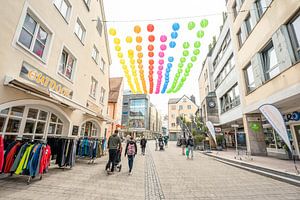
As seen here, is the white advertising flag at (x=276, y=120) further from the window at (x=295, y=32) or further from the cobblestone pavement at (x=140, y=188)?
the window at (x=295, y=32)

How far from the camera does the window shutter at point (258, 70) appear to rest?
892cm

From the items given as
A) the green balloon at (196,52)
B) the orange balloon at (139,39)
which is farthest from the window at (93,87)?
the green balloon at (196,52)

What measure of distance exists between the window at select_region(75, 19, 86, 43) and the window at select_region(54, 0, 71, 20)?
103 cm

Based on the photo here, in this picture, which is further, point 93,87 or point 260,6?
point 93,87

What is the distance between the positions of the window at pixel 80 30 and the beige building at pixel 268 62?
11.5m

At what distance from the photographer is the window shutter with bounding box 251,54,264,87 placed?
8.92 metres

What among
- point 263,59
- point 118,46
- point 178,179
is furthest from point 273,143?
point 118,46

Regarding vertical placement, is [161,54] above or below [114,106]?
above

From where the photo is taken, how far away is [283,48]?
22.2 ft

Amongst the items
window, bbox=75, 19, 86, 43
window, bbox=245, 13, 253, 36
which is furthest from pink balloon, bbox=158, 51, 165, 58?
window, bbox=245, 13, 253, 36

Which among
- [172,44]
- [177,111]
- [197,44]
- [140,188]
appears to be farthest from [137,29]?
[177,111]

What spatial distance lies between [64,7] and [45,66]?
4.16m

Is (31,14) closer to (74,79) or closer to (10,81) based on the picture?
(10,81)

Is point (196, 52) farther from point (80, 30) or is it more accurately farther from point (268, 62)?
point (80, 30)
